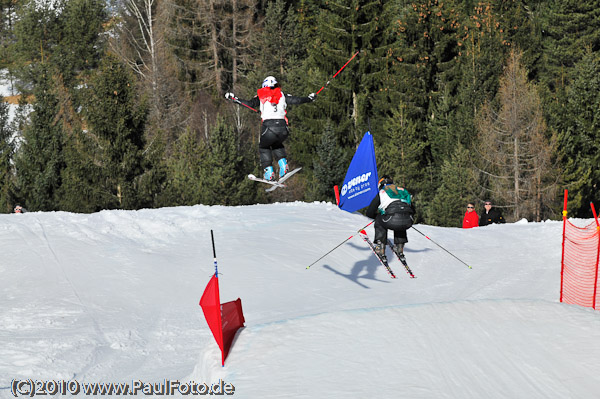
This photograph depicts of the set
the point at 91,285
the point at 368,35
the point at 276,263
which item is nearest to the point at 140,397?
the point at 91,285

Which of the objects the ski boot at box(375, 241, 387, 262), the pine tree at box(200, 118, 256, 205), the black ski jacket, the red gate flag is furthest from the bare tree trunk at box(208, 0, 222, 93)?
the red gate flag

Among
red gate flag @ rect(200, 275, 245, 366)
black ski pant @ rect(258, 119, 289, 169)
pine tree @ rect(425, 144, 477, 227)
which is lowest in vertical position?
pine tree @ rect(425, 144, 477, 227)

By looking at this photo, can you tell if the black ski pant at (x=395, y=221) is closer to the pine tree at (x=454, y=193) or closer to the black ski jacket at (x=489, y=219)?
the black ski jacket at (x=489, y=219)

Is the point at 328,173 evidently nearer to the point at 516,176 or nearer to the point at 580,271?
the point at 516,176

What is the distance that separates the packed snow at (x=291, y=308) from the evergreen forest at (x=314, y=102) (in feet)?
40.2

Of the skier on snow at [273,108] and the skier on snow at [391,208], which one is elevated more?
the skier on snow at [273,108]

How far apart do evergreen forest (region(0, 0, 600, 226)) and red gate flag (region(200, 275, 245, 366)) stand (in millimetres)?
19108

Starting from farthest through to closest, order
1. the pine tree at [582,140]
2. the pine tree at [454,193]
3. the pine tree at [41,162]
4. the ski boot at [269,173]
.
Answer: the pine tree at [454,193], the pine tree at [582,140], the pine tree at [41,162], the ski boot at [269,173]

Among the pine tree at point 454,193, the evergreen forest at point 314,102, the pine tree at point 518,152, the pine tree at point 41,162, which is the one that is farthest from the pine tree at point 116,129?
the pine tree at point 518,152

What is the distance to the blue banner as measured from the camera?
1091 cm

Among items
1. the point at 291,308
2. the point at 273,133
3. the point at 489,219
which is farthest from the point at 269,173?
the point at 489,219

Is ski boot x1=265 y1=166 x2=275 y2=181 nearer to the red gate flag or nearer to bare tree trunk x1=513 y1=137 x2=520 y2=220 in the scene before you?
the red gate flag

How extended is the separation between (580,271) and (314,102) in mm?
36736

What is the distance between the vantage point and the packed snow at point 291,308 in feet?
17.8
